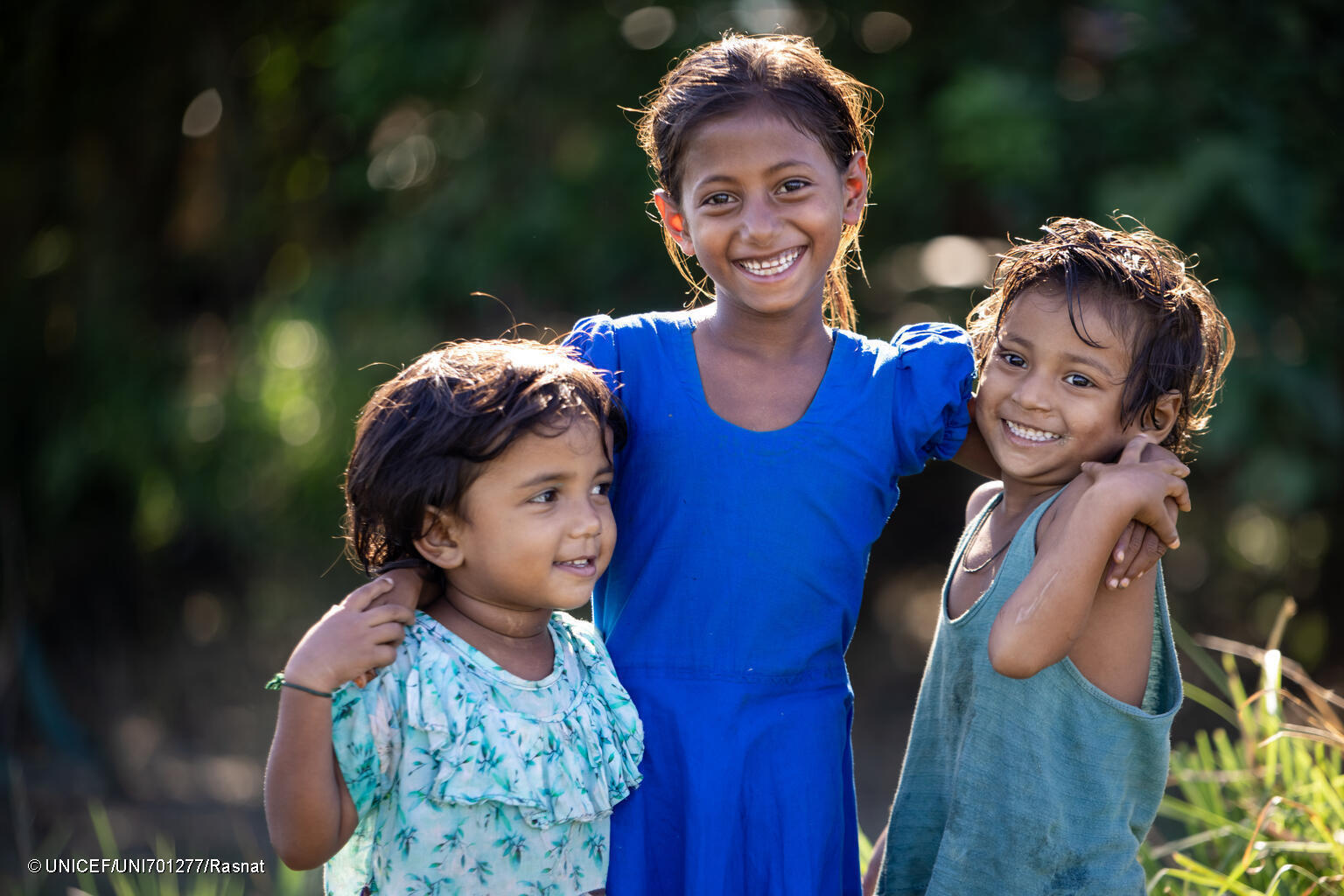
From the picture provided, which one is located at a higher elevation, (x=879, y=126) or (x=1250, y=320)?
(x=879, y=126)

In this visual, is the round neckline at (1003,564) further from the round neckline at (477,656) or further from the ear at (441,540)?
the ear at (441,540)

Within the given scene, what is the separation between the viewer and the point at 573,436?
5.75 ft

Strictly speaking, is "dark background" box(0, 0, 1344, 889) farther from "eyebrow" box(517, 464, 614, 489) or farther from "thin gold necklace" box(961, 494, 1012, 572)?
"eyebrow" box(517, 464, 614, 489)

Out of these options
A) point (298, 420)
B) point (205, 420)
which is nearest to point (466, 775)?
point (298, 420)

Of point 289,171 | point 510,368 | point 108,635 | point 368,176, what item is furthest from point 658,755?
point 108,635

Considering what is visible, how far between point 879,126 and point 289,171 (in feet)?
9.99

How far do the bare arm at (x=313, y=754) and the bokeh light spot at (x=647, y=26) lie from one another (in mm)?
4016

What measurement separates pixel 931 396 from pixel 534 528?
67 centimetres

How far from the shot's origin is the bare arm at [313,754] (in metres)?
1.53

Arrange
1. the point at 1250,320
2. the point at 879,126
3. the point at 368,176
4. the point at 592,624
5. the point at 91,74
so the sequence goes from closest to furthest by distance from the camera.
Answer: the point at 592,624
the point at 1250,320
the point at 879,126
the point at 368,176
the point at 91,74

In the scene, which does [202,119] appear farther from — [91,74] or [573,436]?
[573,436]

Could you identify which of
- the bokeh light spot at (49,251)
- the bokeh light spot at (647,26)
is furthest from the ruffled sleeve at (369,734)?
the bokeh light spot at (49,251)

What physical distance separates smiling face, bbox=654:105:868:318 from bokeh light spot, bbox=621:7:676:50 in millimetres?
3382

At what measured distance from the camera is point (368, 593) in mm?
1661
